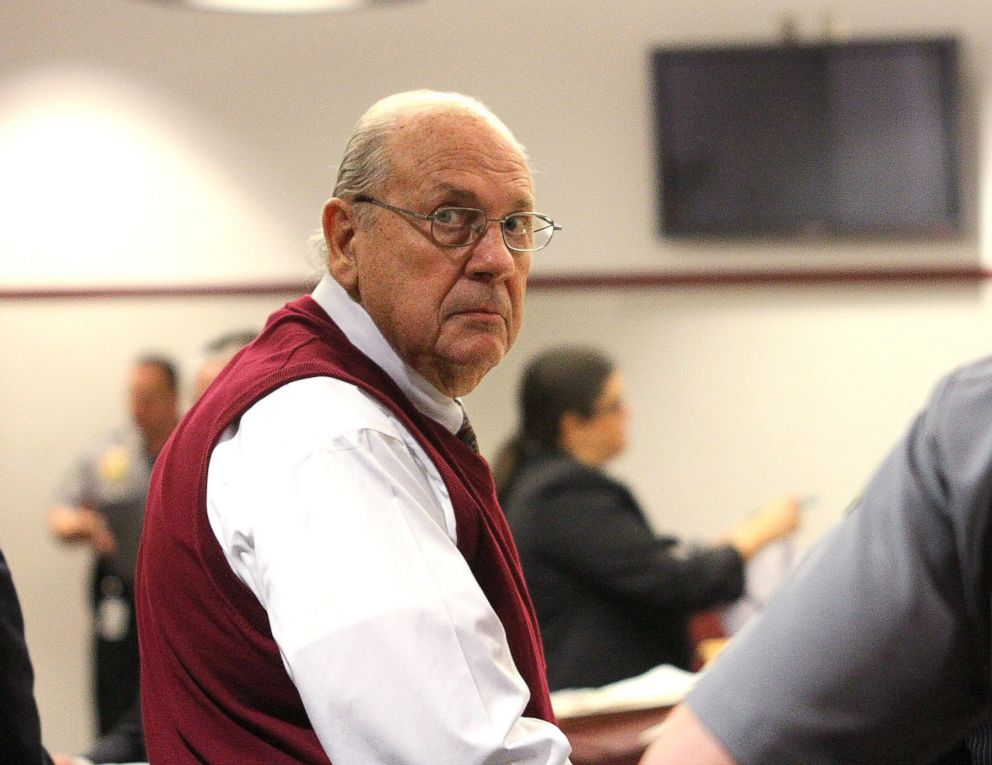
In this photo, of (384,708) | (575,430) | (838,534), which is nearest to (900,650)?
(838,534)

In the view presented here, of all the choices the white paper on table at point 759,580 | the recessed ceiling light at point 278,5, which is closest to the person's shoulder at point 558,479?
the white paper on table at point 759,580

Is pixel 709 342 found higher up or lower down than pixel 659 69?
lower down

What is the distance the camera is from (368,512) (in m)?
Answer: 1.31

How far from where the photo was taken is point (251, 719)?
138 centimetres

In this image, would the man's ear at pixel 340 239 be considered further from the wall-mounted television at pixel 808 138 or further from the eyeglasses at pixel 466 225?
the wall-mounted television at pixel 808 138

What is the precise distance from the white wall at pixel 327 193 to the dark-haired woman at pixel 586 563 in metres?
1.79

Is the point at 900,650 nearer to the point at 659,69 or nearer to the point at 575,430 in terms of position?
the point at 575,430

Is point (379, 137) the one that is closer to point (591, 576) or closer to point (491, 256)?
point (491, 256)

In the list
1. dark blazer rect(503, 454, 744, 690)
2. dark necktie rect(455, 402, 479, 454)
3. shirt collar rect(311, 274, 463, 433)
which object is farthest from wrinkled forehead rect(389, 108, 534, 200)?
dark blazer rect(503, 454, 744, 690)

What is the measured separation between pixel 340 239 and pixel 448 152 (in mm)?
176

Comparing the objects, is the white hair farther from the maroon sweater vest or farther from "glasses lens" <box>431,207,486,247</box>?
the maroon sweater vest

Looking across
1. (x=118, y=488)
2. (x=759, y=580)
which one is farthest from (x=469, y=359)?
(x=118, y=488)

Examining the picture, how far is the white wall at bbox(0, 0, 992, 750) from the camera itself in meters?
4.81

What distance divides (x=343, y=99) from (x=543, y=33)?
0.79 metres
